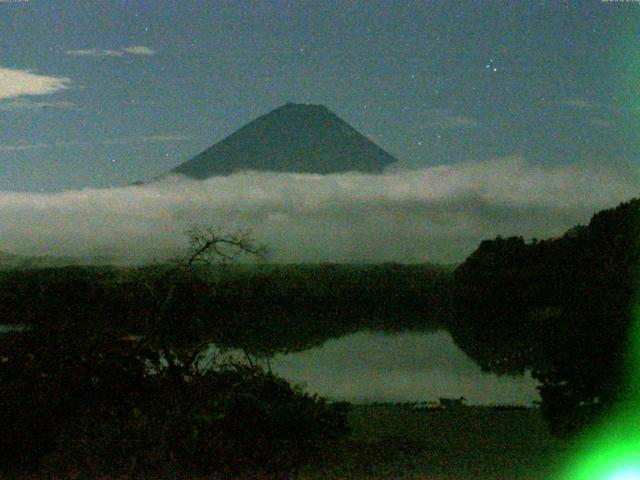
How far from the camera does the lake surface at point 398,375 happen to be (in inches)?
627

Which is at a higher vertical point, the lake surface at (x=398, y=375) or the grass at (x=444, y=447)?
the grass at (x=444, y=447)

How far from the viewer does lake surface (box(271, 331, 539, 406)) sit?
15930mm

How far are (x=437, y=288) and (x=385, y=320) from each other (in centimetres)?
1265

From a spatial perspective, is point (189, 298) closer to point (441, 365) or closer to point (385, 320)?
point (441, 365)

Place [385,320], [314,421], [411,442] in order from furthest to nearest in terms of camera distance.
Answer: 1. [385,320]
2. [411,442]
3. [314,421]

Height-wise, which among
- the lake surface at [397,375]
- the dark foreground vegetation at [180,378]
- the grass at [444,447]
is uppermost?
the dark foreground vegetation at [180,378]

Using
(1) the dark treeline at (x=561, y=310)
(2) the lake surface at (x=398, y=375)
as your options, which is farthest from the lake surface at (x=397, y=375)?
(1) the dark treeline at (x=561, y=310)

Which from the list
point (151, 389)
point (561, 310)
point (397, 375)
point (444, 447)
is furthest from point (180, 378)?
point (397, 375)

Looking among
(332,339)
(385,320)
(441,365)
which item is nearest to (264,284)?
(441,365)

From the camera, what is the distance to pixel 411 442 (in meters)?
9.38

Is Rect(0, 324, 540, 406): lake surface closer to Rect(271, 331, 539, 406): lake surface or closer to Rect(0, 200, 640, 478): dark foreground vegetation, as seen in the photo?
Rect(271, 331, 539, 406): lake surface

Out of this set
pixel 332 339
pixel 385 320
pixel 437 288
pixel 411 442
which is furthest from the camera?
pixel 437 288

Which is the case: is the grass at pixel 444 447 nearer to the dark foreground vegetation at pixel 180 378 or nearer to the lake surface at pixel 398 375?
the dark foreground vegetation at pixel 180 378

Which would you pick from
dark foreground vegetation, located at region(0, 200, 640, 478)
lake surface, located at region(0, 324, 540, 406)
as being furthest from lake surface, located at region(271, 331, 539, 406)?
dark foreground vegetation, located at region(0, 200, 640, 478)
